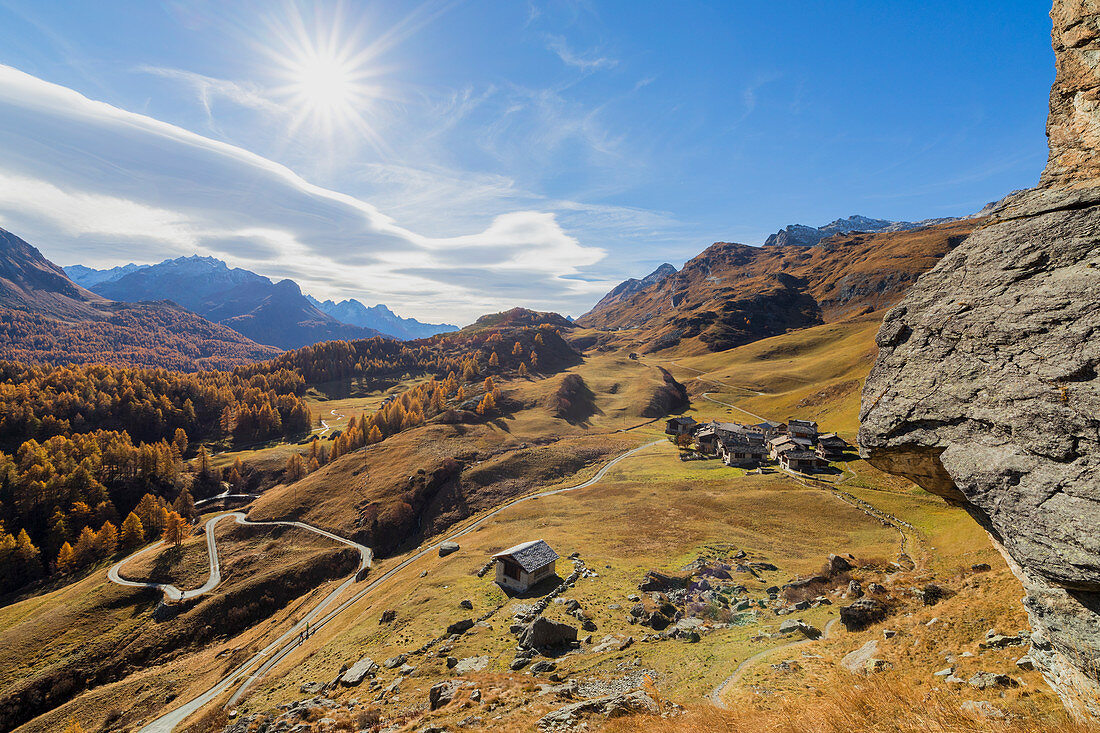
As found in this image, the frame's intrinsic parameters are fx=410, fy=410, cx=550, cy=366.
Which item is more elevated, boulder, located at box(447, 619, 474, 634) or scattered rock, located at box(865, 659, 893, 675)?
scattered rock, located at box(865, 659, 893, 675)

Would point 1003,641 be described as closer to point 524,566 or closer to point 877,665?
point 877,665

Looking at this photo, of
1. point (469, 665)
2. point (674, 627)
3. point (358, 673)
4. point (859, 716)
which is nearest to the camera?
point (859, 716)

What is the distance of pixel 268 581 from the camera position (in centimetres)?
7544

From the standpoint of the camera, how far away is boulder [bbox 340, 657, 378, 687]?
33938 mm

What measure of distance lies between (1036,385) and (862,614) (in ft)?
74.6

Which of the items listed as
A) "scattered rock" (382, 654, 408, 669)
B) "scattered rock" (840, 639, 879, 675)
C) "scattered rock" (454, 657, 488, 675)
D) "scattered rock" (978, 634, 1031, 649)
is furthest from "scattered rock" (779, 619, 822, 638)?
"scattered rock" (382, 654, 408, 669)

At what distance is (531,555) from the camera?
45.8 meters

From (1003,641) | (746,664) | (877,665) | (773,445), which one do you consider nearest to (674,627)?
(746,664)

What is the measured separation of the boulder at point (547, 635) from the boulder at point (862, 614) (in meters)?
19.3

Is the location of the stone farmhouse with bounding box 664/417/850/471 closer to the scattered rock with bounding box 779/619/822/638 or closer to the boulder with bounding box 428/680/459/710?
the scattered rock with bounding box 779/619/822/638

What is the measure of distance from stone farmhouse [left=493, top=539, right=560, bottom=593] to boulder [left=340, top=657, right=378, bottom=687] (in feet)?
48.7

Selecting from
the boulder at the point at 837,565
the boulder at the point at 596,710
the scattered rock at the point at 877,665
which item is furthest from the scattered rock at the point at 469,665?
the boulder at the point at 837,565

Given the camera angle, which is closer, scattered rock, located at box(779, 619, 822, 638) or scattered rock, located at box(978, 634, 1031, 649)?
scattered rock, located at box(978, 634, 1031, 649)

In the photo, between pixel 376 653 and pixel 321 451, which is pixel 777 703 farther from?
pixel 321 451
